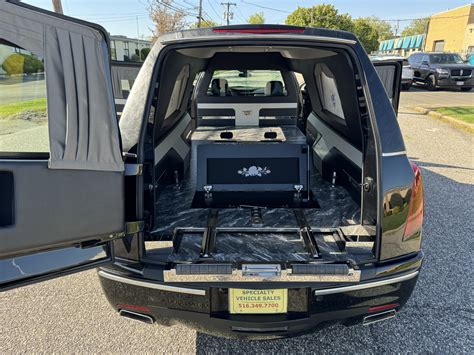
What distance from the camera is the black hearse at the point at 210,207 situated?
4.57 feet

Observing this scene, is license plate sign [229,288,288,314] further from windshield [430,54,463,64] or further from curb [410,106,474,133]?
windshield [430,54,463,64]

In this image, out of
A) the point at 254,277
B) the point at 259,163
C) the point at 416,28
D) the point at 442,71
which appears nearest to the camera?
the point at 254,277

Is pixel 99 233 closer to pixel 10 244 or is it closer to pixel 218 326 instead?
pixel 10 244

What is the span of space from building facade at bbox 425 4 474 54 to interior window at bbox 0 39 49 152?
4474 centimetres

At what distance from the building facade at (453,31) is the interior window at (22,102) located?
4474 cm

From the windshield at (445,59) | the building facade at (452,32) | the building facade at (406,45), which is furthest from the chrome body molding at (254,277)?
the building facade at (406,45)

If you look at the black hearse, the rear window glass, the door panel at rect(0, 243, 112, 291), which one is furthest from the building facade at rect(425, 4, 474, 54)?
the door panel at rect(0, 243, 112, 291)

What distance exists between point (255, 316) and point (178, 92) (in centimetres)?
246

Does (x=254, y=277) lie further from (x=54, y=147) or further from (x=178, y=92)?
(x=178, y=92)

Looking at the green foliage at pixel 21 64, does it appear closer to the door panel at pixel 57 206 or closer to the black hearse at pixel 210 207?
the black hearse at pixel 210 207

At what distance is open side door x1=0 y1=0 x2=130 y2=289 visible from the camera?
133 cm

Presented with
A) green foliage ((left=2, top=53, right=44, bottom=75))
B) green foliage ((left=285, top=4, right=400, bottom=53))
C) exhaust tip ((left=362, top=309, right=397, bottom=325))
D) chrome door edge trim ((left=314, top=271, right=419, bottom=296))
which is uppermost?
green foliage ((left=285, top=4, right=400, bottom=53))

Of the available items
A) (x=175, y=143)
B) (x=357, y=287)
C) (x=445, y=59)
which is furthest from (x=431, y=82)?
(x=357, y=287)

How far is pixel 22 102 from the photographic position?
152 centimetres
